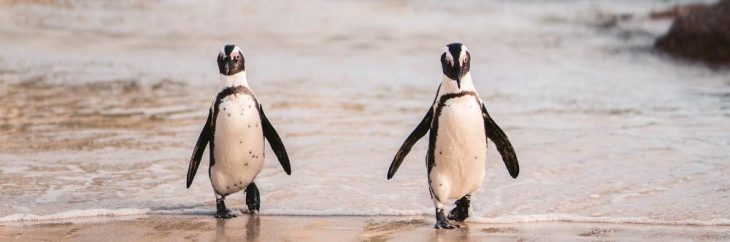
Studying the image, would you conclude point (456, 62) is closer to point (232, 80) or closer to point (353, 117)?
point (232, 80)

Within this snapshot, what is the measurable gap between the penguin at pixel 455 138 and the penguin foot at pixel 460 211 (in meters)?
0.05

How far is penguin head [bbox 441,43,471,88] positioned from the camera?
16.4 ft

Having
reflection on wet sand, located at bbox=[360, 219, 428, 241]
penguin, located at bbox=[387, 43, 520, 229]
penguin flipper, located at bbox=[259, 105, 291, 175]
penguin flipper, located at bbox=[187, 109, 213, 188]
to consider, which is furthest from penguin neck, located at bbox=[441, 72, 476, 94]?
penguin flipper, located at bbox=[187, 109, 213, 188]

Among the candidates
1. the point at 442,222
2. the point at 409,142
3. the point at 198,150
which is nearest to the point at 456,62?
the point at 409,142

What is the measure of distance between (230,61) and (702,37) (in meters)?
11.3

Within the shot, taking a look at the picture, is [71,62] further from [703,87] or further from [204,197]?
[204,197]

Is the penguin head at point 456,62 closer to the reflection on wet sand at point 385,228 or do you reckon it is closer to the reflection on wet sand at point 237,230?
the reflection on wet sand at point 385,228

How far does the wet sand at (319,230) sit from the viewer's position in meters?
5.02

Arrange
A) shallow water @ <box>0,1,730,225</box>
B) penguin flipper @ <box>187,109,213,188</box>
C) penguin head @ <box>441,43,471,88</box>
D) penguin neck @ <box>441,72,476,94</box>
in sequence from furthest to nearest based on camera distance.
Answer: shallow water @ <box>0,1,730,225</box>, penguin flipper @ <box>187,109,213,188</box>, penguin neck @ <box>441,72,476,94</box>, penguin head @ <box>441,43,471,88</box>

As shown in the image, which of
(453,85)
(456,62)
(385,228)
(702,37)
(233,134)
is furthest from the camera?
(702,37)

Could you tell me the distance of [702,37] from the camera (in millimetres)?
15398

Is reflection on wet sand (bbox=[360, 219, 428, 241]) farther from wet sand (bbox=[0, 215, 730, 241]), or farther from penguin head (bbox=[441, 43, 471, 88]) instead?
penguin head (bbox=[441, 43, 471, 88])

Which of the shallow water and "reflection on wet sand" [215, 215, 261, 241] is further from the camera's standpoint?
the shallow water

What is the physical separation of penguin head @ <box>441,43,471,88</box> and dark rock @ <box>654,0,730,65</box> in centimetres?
982
